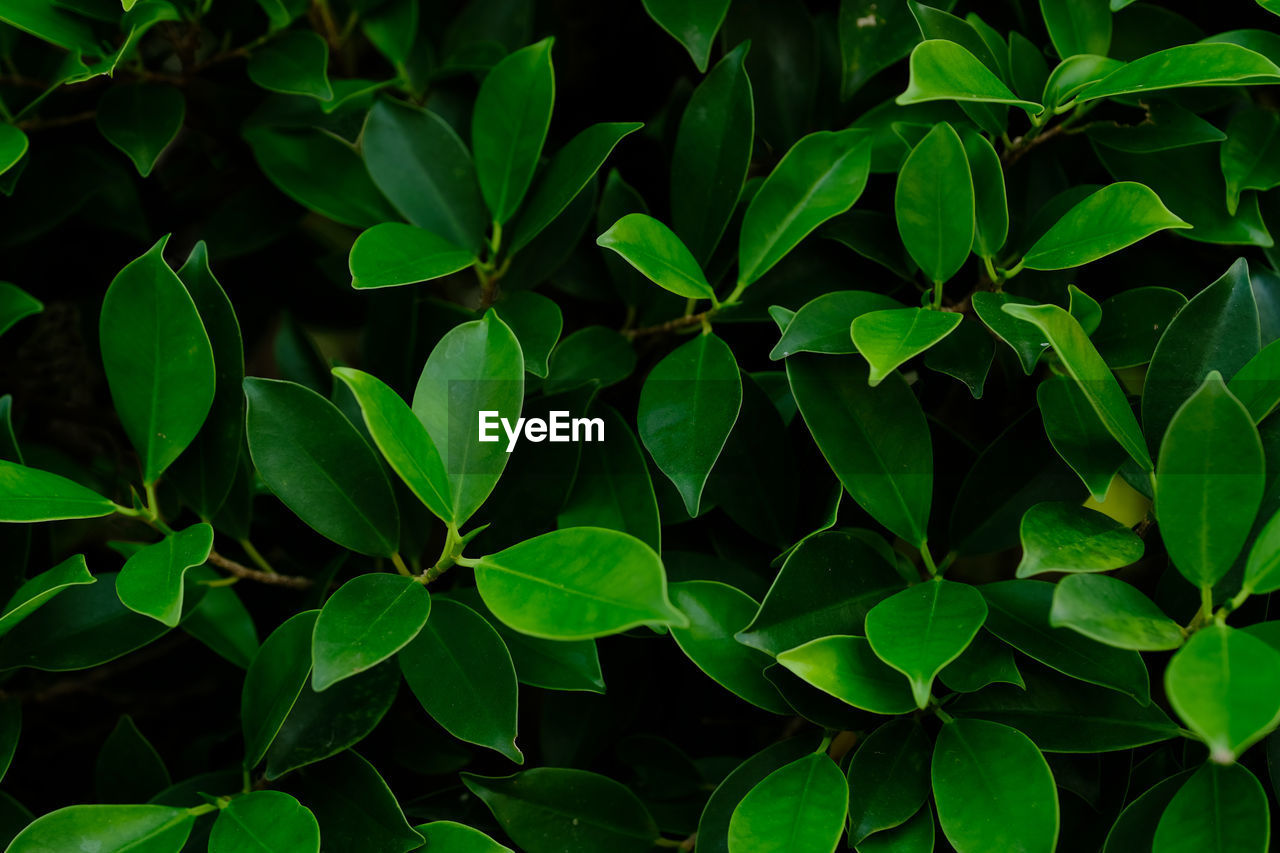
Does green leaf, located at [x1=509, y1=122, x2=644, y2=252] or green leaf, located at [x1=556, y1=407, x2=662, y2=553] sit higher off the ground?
green leaf, located at [x1=509, y1=122, x2=644, y2=252]

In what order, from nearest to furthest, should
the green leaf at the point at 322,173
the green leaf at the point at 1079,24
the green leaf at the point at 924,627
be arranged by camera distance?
the green leaf at the point at 924,627, the green leaf at the point at 1079,24, the green leaf at the point at 322,173

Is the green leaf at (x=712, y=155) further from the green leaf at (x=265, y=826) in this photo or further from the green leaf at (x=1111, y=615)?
the green leaf at (x=265, y=826)

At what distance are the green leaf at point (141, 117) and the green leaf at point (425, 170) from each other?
16cm

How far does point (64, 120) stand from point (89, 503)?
16.2 inches

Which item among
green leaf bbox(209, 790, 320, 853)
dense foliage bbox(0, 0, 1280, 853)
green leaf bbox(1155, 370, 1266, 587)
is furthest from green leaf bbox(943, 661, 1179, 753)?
green leaf bbox(209, 790, 320, 853)

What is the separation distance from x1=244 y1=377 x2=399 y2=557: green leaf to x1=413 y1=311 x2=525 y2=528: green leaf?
0.27 ft

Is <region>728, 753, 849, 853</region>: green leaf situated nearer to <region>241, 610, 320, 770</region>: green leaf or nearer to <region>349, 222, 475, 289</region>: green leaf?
<region>241, 610, 320, 770</region>: green leaf

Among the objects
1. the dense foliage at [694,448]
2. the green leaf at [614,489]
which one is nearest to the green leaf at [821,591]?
the dense foliage at [694,448]

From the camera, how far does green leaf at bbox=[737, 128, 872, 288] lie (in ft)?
2.40

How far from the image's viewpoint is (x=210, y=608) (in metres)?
0.83

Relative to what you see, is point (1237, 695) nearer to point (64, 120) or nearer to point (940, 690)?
point (940, 690)

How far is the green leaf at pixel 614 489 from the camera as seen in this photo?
739 millimetres

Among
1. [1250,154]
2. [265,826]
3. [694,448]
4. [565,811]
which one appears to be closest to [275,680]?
[265,826]

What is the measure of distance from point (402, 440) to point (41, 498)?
0.84 feet
